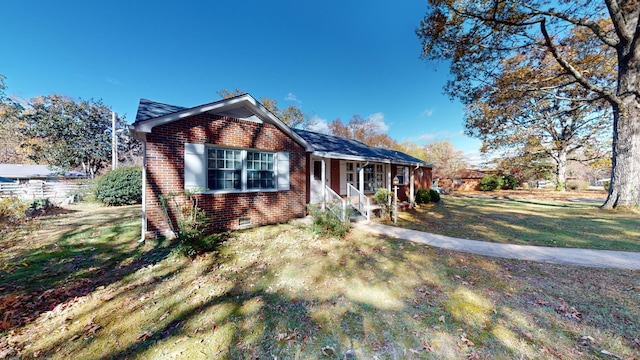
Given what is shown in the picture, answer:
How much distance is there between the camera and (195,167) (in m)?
6.67

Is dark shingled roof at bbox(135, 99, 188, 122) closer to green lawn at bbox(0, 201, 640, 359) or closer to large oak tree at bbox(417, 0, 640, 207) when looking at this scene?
green lawn at bbox(0, 201, 640, 359)

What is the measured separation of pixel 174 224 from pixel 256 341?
16.9 feet

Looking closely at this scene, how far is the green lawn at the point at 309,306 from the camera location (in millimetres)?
2582

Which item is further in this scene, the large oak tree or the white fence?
the white fence

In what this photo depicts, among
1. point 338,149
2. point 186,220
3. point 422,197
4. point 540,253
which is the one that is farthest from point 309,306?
point 422,197

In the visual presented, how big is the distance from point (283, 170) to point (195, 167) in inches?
121

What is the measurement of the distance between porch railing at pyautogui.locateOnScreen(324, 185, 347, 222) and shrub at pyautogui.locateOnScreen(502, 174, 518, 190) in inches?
1143

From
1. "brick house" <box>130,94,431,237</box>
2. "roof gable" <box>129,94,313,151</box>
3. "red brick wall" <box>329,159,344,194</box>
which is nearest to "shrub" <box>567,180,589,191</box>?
"red brick wall" <box>329,159,344,194</box>

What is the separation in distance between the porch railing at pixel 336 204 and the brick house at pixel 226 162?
0.90 m

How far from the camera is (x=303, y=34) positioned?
15.3 metres

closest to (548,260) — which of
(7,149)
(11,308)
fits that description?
(11,308)

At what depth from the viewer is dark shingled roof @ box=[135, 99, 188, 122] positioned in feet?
21.0

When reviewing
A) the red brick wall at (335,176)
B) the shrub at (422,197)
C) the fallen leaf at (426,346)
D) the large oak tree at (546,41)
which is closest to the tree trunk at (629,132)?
the large oak tree at (546,41)

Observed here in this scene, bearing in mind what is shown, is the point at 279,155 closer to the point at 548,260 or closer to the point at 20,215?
the point at 20,215
